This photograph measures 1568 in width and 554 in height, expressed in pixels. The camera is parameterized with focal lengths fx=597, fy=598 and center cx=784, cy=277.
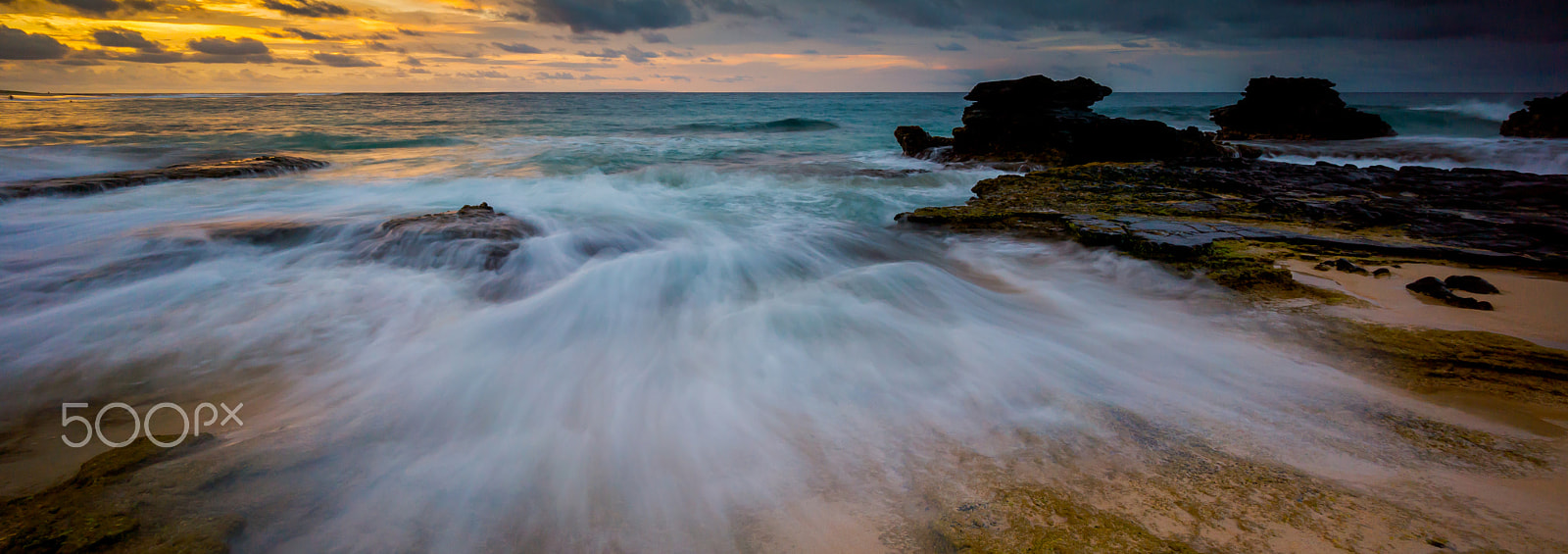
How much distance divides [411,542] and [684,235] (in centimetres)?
545

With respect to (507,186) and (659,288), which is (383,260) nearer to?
(659,288)

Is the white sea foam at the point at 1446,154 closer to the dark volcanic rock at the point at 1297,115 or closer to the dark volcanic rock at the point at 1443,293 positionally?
the dark volcanic rock at the point at 1297,115

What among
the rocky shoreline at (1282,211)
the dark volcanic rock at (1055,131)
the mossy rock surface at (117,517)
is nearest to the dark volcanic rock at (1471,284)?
the rocky shoreline at (1282,211)

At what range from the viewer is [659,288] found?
514 centimetres

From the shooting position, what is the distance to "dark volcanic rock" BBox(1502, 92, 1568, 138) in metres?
15.8

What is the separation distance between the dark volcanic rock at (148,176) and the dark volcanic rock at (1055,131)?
13.7 meters

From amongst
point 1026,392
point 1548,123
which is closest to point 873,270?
point 1026,392

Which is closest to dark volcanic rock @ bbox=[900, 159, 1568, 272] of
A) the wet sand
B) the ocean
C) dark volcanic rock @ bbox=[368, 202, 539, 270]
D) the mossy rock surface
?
the wet sand

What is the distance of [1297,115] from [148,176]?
27408mm

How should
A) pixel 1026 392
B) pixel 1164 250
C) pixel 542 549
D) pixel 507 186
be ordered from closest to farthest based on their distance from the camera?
pixel 542 549 < pixel 1026 392 < pixel 1164 250 < pixel 507 186

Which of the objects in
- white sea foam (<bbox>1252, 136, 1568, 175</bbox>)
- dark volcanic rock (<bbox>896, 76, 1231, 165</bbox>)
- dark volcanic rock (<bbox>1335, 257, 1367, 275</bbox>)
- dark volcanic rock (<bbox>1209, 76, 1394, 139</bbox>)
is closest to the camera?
dark volcanic rock (<bbox>1335, 257, 1367, 275</bbox>)

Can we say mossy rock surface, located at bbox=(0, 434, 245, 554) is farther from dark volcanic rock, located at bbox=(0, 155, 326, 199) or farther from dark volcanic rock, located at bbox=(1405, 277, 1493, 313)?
dark volcanic rock, located at bbox=(0, 155, 326, 199)

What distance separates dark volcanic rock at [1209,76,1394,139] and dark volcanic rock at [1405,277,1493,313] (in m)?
18.7

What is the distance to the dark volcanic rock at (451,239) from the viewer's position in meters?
5.62
